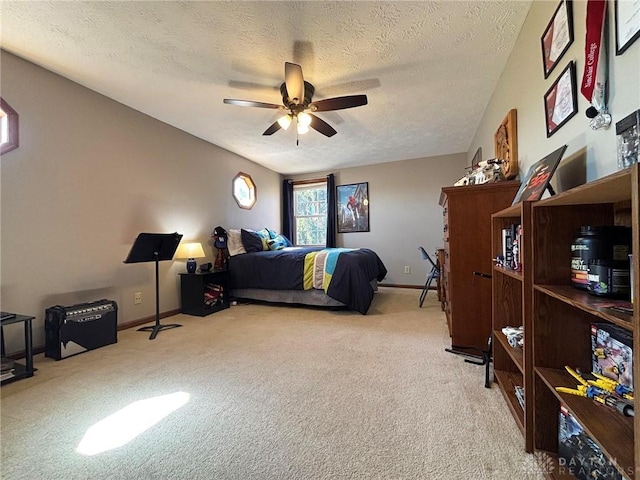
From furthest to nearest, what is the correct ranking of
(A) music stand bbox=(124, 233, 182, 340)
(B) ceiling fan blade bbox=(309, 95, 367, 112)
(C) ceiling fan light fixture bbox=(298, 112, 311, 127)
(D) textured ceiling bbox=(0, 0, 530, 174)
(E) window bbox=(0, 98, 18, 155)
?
(A) music stand bbox=(124, 233, 182, 340), (C) ceiling fan light fixture bbox=(298, 112, 311, 127), (B) ceiling fan blade bbox=(309, 95, 367, 112), (E) window bbox=(0, 98, 18, 155), (D) textured ceiling bbox=(0, 0, 530, 174)

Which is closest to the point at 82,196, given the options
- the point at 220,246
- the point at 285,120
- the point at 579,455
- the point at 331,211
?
the point at 220,246

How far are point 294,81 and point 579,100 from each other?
173 cm

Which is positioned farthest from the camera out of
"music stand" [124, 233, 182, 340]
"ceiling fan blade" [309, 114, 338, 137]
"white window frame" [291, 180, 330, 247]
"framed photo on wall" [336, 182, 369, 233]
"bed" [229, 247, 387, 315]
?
"white window frame" [291, 180, 330, 247]

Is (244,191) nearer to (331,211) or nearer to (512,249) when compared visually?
(331,211)

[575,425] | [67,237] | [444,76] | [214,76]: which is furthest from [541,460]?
[67,237]

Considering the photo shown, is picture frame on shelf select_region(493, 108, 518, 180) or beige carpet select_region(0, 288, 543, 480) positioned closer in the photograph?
beige carpet select_region(0, 288, 543, 480)

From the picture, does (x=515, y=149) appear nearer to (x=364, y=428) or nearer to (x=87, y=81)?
(x=364, y=428)

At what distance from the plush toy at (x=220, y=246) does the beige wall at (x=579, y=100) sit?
360 cm

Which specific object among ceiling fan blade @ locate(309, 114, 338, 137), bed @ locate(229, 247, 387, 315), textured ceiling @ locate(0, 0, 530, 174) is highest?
textured ceiling @ locate(0, 0, 530, 174)

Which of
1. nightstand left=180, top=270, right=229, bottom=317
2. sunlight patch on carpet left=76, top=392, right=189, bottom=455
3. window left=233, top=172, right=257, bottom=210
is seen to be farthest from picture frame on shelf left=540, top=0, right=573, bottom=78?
window left=233, top=172, right=257, bottom=210

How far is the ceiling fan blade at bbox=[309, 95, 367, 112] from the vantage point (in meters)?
2.22

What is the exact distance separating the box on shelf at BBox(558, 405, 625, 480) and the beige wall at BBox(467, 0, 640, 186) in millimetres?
932

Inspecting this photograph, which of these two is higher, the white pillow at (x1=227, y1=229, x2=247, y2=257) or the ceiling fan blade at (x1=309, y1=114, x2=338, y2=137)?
the ceiling fan blade at (x1=309, y1=114, x2=338, y2=137)

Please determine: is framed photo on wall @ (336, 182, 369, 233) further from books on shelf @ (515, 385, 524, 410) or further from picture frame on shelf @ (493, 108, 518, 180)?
books on shelf @ (515, 385, 524, 410)
